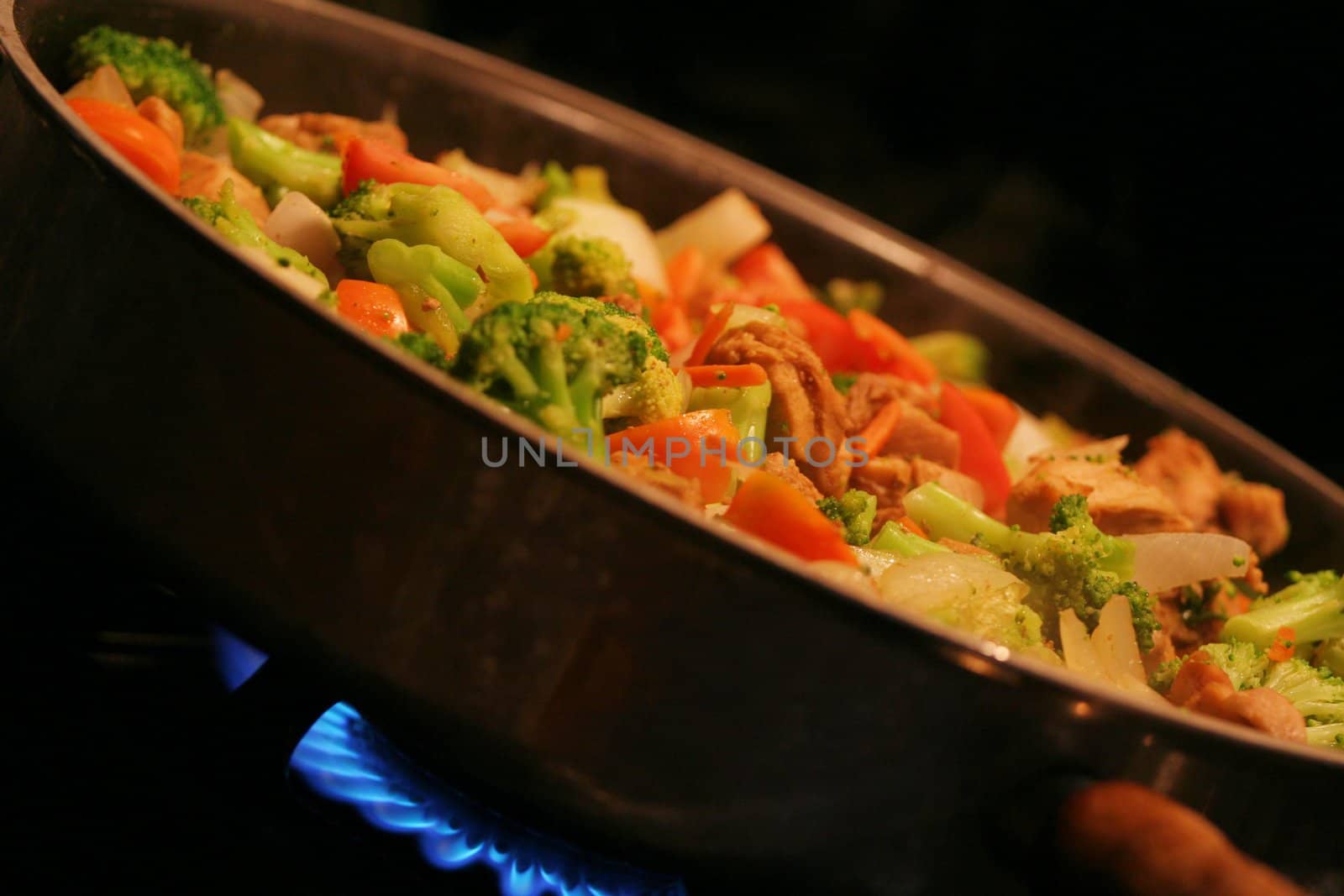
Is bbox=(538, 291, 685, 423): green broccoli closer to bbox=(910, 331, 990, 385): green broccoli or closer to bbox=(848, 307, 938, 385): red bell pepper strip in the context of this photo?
bbox=(848, 307, 938, 385): red bell pepper strip

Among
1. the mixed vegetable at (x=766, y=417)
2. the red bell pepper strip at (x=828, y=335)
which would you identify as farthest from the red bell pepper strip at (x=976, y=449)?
the red bell pepper strip at (x=828, y=335)

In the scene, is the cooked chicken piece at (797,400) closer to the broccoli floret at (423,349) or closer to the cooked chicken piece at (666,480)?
the cooked chicken piece at (666,480)

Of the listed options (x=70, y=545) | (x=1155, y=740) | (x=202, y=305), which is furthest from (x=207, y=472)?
(x=1155, y=740)

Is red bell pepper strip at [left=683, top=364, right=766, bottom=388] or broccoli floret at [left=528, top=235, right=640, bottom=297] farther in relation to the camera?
broccoli floret at [left=528, top=235, right=640, bottom=297]

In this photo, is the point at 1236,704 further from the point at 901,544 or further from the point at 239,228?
the point at 239,228

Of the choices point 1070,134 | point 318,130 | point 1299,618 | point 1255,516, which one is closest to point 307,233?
point 318,130

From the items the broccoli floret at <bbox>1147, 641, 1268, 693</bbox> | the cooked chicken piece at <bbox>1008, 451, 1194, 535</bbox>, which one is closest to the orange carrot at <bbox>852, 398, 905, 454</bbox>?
the cooked chicken piece at <bbox>1008, 451, 1194, 535</bbox>
